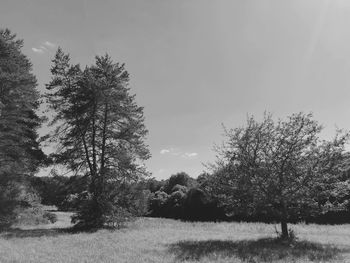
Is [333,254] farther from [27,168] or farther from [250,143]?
[27,168]

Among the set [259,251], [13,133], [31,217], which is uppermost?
[13,133]

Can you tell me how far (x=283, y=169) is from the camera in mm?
18531

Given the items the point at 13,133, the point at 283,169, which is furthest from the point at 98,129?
the point at 283,169

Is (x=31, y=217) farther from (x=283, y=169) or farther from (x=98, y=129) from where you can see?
(x=283, y=169)

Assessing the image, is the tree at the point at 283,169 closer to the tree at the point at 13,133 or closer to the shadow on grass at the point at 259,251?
the shadow on grass at the point at 259,251

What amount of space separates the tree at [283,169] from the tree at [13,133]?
18.2 metres

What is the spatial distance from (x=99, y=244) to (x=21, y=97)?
18029mm

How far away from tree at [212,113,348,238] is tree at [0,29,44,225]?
59.6 feet

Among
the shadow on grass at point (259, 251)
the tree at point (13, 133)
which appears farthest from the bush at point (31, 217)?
the shadow on grass at point (259, 251)

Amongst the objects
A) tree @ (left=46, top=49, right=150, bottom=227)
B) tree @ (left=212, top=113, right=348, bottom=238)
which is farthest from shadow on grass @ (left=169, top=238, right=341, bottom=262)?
tree @ (left=46, top=49, right=150, bottom=227)

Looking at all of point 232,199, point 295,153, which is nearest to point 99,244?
point 232,199

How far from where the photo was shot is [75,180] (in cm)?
2986

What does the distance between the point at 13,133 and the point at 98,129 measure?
7.07 metres

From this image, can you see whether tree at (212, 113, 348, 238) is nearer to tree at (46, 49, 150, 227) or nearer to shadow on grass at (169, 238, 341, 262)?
shadow on grass at (169, 238, 341, 262)
